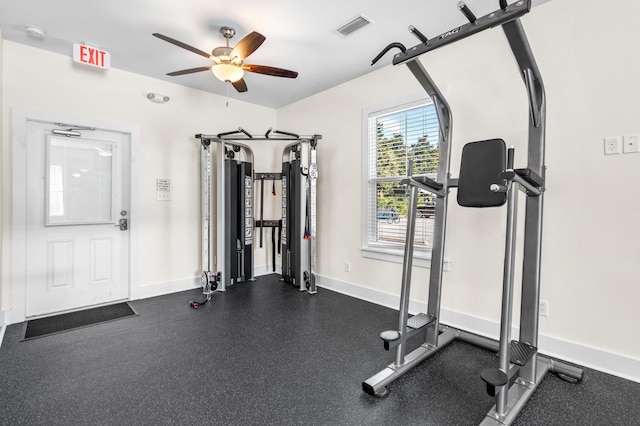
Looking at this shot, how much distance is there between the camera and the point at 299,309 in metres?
3.37

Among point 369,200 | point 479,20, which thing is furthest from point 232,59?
point 369,200

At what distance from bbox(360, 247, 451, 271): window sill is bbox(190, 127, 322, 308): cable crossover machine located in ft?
2.39

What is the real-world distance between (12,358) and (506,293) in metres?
3.39

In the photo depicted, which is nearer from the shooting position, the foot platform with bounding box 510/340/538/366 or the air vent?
the foot platform with bounding box 510/340/538/366

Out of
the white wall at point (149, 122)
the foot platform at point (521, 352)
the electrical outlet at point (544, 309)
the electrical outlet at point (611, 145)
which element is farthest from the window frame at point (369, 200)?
the white wall at point (149, 122)

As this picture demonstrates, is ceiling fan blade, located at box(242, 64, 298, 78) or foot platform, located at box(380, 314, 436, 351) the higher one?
ceiling fan blade, located at box(242, 64, 298, 78)

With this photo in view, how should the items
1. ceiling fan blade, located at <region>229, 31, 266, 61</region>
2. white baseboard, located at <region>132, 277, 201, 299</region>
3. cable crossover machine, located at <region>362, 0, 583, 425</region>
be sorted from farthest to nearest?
white baseboard, located at <region>132, 277, 201, 299</region>
ceiling fan blade, located at <region>229, 31, 266, 61</region>
cable crossover machine, located at <region>362, 0, 583, 425</region>

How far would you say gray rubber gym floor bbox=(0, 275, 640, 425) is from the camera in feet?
5.55

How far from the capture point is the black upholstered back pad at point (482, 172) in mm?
1911

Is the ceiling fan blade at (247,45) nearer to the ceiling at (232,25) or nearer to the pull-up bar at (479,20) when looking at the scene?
the ceiling at (232,25)

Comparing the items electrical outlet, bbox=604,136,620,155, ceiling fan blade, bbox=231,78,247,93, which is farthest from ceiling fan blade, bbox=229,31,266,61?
electrical outlet, bbox=604,136,620,155

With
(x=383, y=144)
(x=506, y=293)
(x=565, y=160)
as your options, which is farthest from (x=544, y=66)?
(x=506, y=293)

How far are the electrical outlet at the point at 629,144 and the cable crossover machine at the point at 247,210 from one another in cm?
280

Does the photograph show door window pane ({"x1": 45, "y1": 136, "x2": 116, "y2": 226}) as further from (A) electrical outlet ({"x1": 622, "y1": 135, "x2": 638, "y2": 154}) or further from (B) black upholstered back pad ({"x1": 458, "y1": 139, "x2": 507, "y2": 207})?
(A) electrical outlet ({"x1": 622, "y1": 135, "x2": 638, "y2": 154})
